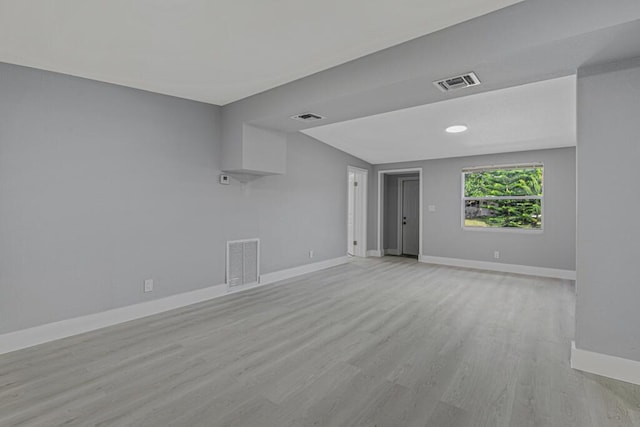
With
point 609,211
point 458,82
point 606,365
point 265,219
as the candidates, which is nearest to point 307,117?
point 458,82

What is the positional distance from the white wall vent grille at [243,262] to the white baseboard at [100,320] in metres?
0.11


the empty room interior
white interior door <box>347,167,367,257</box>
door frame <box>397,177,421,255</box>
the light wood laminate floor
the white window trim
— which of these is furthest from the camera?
door frame <box>397,177,421,255</box>

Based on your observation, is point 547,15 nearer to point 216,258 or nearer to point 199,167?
point 199,167

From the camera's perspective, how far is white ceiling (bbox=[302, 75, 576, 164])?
136 inches

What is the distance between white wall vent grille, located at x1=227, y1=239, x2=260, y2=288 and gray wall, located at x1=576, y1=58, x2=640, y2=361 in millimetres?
3588

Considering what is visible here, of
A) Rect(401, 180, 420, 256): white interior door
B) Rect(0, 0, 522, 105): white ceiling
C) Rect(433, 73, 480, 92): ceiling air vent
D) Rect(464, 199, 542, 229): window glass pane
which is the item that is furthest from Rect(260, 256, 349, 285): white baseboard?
Rect(433, 73, 480, 92): ceiling air vent

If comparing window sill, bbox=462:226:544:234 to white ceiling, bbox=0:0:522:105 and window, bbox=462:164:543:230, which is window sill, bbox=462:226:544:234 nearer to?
window, bbox=462:164:543:230

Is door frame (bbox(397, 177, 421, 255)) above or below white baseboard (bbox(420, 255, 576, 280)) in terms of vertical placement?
above

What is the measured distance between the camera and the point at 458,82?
2.42 meters

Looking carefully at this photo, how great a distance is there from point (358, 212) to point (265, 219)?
318 cm

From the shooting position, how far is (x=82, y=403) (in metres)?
1.83

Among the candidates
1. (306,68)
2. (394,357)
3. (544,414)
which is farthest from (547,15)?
(394,357)

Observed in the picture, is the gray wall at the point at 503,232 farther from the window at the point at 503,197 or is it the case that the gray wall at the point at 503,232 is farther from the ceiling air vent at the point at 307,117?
the ceiling air vent at the point at 307,117

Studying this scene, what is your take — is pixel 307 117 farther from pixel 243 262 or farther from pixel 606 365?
pixel 606 365
